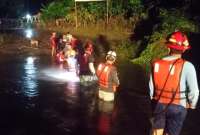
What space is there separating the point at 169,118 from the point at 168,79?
25.1 inches

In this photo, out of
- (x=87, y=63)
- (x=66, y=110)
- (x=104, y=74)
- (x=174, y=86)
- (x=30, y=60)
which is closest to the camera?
(x=174, y=86)

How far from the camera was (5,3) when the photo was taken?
180 feet

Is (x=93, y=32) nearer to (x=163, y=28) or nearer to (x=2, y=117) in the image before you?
(x=163, y=28)

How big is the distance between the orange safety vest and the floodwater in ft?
12.3

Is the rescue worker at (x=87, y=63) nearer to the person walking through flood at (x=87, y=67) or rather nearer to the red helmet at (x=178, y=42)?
the person walking through flood at (x=87, y=67)

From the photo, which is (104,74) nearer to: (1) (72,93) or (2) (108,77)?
(2) (108,77)

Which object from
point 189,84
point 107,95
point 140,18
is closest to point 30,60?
point 140,18

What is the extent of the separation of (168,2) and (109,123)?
1883 cm

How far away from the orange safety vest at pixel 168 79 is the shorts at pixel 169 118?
10 centimetres

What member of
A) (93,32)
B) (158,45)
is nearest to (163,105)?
(158,45)

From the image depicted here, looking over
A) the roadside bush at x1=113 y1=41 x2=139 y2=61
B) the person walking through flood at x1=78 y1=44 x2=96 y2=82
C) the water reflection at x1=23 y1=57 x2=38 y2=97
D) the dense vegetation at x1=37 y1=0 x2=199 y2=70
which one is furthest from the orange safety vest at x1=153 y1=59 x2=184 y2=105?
the roadside bush at x1=113 y1=41 x2=139 y2=61

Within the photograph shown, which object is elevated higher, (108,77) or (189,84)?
(189,84)

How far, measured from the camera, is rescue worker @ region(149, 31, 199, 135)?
24.1 feet

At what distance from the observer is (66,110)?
528 inches
